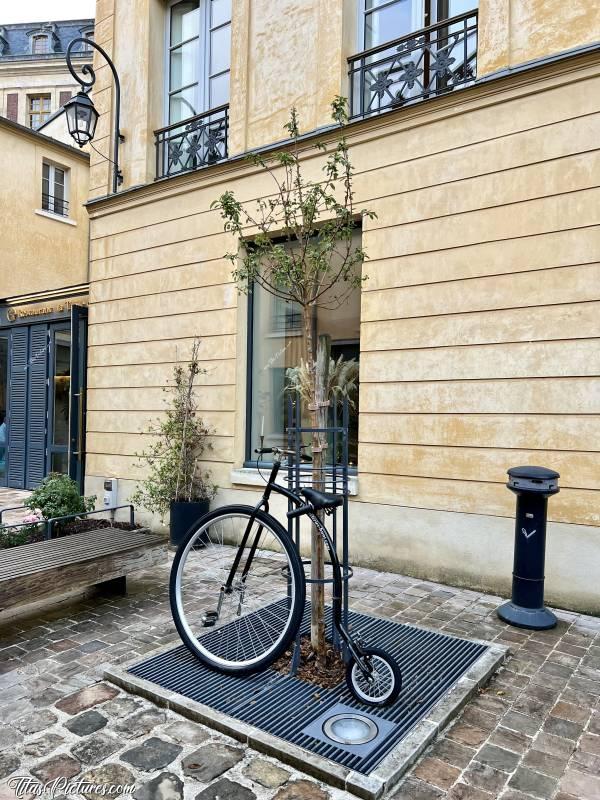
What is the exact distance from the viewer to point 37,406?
10.1 meters

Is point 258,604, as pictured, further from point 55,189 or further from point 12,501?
point 55,189

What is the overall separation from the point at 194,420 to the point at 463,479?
3.25m

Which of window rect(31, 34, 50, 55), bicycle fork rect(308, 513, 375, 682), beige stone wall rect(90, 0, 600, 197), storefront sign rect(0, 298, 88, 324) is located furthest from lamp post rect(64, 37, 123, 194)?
window rect(31, 34, 50, 55)

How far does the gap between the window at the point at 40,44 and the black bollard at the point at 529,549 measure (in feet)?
129

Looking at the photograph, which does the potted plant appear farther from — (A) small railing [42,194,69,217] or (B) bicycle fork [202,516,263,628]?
(A) small railing [42,194,69,217]

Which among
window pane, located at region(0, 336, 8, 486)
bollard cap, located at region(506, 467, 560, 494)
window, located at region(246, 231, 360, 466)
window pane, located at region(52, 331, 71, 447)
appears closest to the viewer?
bollard cap, located at region(506, 467, 560, 494)

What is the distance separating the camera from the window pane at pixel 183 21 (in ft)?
25.3

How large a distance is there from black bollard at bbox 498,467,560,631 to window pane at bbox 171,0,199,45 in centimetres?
712

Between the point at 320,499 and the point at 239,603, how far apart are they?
116 centimetres

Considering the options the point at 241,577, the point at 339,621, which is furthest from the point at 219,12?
the point at 339,621

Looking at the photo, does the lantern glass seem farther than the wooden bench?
Yes

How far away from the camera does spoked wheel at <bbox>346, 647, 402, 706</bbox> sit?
9.38 ft

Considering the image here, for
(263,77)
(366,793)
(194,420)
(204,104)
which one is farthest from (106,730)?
(204,104)

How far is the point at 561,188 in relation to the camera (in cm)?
469
